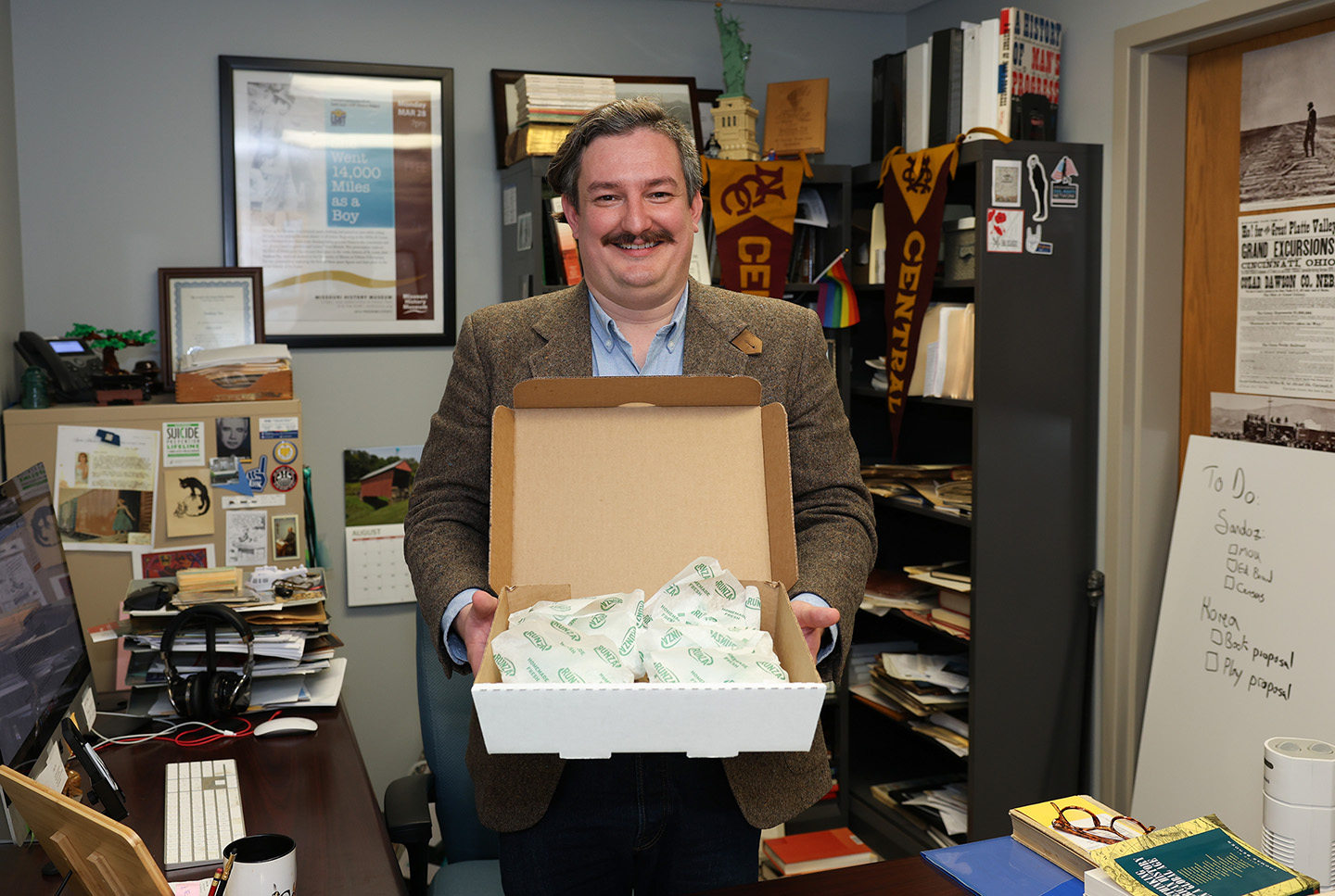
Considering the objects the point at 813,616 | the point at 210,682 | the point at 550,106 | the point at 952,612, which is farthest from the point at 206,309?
the point at 813,616

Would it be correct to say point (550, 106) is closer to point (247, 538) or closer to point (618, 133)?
point (247, 538)

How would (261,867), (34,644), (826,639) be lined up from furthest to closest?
(34,644) → (826,639) → (261,867)

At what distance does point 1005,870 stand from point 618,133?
42.0 inches

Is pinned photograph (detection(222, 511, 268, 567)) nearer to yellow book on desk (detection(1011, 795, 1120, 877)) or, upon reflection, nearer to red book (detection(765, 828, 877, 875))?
red book (detection(765, 828, 877, 875))

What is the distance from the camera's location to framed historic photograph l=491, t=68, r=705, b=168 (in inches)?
128

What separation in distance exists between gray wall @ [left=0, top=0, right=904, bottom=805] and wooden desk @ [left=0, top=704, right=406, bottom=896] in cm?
136

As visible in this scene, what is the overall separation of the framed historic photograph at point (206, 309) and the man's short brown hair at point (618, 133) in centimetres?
172

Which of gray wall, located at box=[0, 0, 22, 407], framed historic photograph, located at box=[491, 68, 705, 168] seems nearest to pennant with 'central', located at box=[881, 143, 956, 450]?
framed historic photograph, located at box=[491, 68, 705, 168]

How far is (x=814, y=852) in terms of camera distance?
9.93ft

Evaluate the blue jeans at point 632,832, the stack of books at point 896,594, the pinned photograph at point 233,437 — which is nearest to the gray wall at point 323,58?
the pinned photograph at point 233,437

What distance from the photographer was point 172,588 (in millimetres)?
2160

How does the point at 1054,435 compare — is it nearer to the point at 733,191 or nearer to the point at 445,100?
the point at 733,191

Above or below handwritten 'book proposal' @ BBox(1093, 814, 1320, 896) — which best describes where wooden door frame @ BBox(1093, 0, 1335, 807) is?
above

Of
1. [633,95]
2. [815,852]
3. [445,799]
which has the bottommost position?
[815,852]
